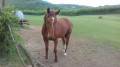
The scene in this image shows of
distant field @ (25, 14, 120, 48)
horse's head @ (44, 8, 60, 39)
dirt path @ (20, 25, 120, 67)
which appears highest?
horse's head @ (44, 8, 60, 39)

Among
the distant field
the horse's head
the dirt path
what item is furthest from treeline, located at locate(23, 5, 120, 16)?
the horse's head

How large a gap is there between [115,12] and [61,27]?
33.5 m

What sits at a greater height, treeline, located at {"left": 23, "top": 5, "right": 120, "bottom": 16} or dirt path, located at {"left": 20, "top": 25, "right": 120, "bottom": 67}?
dirt path, located at {"left": 20, "top": 25, "right": 120, "bottom": 67}

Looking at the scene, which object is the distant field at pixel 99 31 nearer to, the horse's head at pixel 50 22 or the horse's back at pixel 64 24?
the horse's back at pixel 64 24

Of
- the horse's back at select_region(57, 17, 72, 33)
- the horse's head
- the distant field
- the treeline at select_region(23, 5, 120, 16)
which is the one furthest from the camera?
the treeline at select_region(23, 5, 120, 16)

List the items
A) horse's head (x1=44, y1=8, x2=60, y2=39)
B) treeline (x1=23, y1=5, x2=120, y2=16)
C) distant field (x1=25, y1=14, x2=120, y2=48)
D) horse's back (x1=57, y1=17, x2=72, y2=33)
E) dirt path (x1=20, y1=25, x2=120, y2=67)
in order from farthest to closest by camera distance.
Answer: treeline (x1=23, y1=5, x2=120, y2=16)
distant field (x1=25, y1=14, x2=120, y2=48)
horse's back (x1=57, y1=17, x2=72, y2=33)
dirt path (x1=20, y1=25, x2=120, y2=67)
horse's head (x1=44, y1=8, x2=60, y2=39)

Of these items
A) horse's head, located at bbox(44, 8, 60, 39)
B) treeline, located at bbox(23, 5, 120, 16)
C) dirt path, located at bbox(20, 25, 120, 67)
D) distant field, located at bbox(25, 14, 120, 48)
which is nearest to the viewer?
horse's head, located at bbox(44, 8, 60, 39)

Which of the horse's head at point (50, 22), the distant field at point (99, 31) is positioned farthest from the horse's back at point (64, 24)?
the distant field at point (99, 31)

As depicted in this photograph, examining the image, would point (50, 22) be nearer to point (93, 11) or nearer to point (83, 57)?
point (83, 57)

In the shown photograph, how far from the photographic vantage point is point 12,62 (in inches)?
185

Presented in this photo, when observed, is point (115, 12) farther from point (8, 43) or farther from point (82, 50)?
point (8, 43)

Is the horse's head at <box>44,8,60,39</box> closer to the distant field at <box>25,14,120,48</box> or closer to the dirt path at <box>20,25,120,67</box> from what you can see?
the dirt path at <box>20,25,120,67</box>

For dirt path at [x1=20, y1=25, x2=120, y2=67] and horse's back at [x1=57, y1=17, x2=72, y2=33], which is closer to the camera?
dirt path at [x1=20, y1=25, x2=120, y2=67]

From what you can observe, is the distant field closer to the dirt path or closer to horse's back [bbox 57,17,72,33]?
the dirt path
